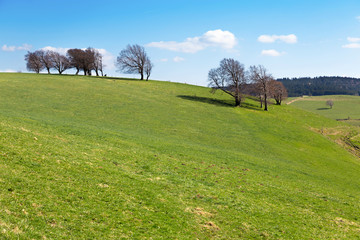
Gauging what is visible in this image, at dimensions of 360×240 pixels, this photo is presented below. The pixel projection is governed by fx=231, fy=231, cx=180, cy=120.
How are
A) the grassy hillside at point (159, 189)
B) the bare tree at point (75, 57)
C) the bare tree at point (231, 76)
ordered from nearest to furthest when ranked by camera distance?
the grassy hillside at point (159, 189) < the bare tree at point (231, 76) < the bare tree at point (75, 57)

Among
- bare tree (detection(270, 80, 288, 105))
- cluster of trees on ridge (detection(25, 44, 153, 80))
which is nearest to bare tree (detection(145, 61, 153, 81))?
cluster of trees on ridge (detection(25, 44, 153, 80))

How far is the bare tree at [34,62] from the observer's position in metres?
117

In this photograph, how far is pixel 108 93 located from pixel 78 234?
57340mm

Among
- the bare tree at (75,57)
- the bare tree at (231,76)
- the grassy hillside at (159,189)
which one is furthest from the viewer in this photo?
the bare tree at (75,57)

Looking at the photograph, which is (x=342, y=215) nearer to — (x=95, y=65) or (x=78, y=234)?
(x=78, y=234)

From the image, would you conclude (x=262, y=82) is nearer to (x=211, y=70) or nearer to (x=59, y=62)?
(x=211, y=70)

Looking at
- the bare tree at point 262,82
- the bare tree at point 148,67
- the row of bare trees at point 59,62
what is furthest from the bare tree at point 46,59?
the bare tree at point 262,82

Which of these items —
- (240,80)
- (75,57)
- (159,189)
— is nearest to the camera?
(159,189)

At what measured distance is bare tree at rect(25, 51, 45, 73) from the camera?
116938 millimetres

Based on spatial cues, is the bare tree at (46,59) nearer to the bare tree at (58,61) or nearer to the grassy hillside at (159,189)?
the bare tree at (58,61)

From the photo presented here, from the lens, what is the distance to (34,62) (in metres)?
117

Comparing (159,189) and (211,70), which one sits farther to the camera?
(211,70)

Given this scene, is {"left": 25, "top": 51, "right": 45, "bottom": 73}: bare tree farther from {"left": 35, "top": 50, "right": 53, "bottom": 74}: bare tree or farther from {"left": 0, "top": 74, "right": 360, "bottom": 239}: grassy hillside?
{"left": 0, "top": 74, "right": 360, "bottom": 239}: grassy hillside

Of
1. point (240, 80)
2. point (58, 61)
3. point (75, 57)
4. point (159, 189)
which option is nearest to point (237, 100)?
point (240, 80)
